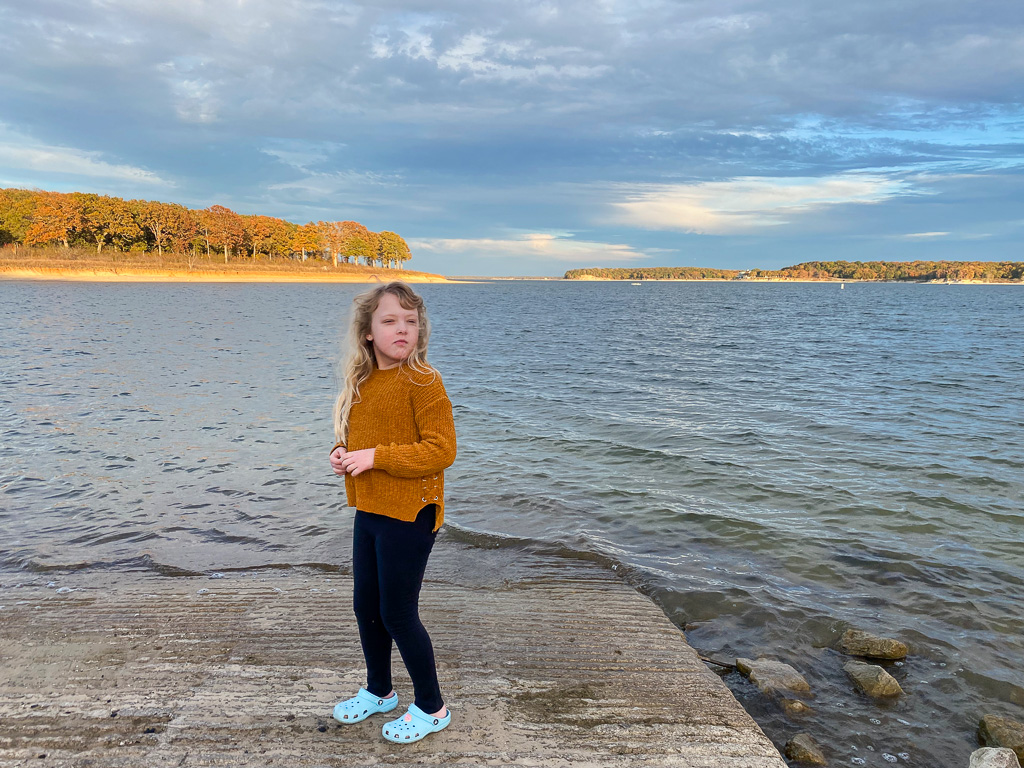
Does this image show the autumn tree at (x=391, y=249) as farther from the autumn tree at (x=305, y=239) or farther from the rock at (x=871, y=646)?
the rock at (x=871, y=646)

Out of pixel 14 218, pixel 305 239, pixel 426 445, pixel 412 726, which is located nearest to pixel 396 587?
pixel 426 445

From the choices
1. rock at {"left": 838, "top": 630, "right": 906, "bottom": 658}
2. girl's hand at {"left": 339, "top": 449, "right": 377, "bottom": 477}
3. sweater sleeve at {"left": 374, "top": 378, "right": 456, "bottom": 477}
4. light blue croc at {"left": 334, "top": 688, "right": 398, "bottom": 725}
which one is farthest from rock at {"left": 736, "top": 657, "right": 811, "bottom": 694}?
girl's hand at {"left": 339, "top": 449, "right": 377, "bottom": 477}

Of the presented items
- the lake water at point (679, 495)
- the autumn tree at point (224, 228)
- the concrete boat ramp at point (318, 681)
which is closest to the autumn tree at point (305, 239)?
the autumn tree at point (224, 228)

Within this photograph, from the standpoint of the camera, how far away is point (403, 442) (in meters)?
2.96

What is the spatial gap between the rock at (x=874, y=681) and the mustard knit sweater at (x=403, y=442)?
3.81 metres

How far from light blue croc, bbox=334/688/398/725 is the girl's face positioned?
5.95ft

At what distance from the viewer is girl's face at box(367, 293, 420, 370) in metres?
2.98

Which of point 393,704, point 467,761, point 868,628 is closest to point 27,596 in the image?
point 393,704

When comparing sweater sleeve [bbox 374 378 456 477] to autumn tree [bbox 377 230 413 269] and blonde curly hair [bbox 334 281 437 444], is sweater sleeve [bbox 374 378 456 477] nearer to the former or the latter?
blonde curly hair [bbox 334 281 437 444]

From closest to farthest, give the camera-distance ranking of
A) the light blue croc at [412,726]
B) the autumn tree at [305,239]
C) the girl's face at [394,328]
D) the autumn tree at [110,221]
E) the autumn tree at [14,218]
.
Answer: the girl's face at [394,328]
the light blue croc at [412,726]
the autumn tree at [14,218]
the autumn tree at [110,221]
the autumn tree at [305,239]

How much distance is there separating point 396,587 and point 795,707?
10.5 feet

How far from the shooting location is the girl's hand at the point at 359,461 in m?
2.82

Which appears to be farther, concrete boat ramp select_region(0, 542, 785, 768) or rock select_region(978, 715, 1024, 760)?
rock select_region(978, 715, 1024, 760)

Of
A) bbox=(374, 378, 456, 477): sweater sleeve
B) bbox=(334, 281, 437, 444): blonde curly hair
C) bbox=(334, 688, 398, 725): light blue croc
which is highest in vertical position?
bbox=(334, 281, 437, 444): blonde curly hair
